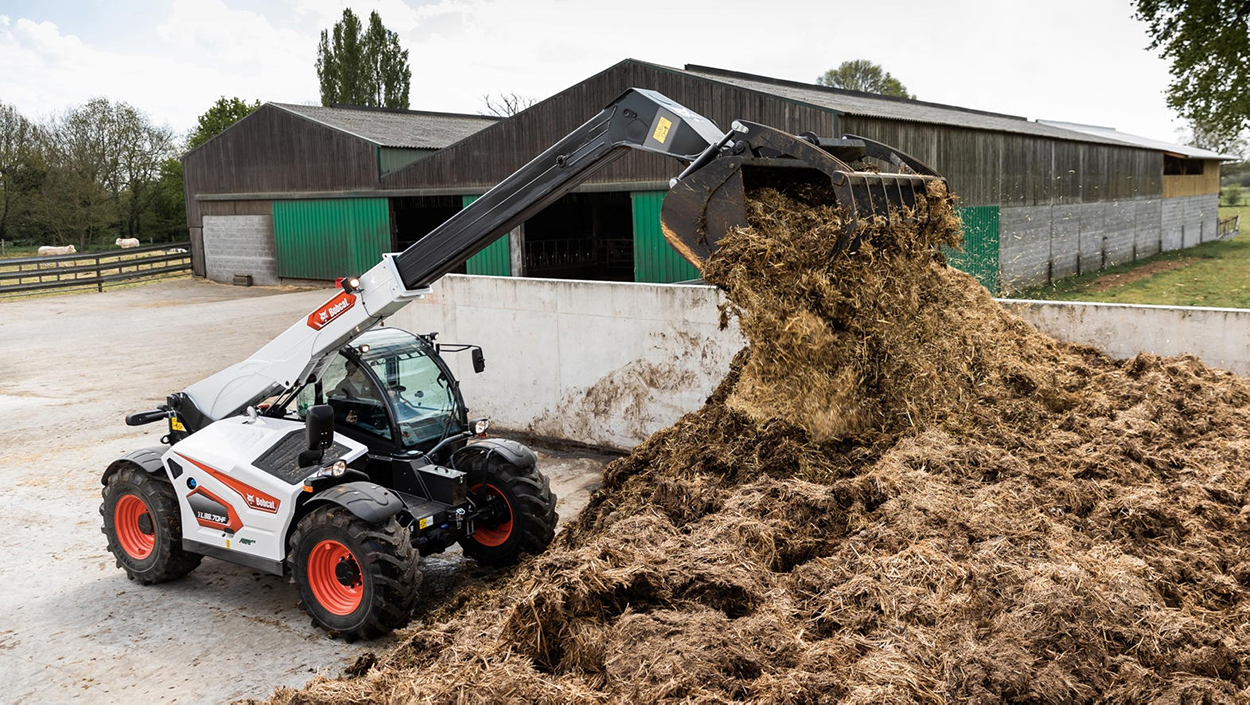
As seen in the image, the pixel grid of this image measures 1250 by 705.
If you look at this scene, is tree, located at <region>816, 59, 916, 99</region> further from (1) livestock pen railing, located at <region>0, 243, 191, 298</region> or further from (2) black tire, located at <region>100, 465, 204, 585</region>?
(2) black tire, located at <region>100, 465, 204, 585</region>

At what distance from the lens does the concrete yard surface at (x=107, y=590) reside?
6.03 metres

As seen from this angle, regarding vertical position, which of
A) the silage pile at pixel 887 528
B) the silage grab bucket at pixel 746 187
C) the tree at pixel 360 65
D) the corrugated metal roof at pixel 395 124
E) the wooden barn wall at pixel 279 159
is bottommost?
the silage pile at pixel 887 528

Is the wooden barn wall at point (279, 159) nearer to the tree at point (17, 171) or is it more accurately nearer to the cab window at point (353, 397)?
the tree at point (17, 171)

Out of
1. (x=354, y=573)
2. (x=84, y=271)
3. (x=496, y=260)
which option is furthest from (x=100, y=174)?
(x=354, y=573)

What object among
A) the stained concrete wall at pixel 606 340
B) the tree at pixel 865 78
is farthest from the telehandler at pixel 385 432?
the tree at pixel 865 78

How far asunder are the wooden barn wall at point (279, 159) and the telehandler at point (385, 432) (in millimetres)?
21213

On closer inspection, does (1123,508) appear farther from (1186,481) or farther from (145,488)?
(145,488)

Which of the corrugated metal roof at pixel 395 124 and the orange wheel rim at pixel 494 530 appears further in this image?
the corrugated metal roof at pixel 395 124

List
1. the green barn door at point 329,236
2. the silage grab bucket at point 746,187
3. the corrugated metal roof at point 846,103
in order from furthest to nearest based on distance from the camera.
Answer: the green barn door at point 329,236 → the corrugated metal roof at point 846,103 → the silage grab bucket at point 746,187

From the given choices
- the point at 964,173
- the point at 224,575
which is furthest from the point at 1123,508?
the point at 964,173

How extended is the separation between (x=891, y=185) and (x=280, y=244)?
27.2 meters

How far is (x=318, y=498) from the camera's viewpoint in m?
6.40

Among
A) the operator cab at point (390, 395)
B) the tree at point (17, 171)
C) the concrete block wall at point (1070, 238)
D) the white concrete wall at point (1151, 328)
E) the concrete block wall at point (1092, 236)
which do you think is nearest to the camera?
the operator cab at point (390, 395)

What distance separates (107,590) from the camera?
24.3 feet
